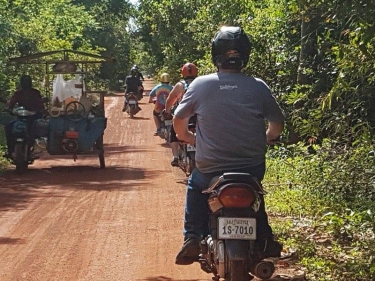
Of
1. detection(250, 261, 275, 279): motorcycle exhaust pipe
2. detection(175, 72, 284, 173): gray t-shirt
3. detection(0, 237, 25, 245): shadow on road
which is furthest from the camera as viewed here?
detection(0, 237, 25, 245): shadow on road

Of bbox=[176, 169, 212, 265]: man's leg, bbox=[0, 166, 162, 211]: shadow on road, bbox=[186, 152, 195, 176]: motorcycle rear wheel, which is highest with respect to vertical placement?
bbox=[176, 169, 212, 265]: man's leg

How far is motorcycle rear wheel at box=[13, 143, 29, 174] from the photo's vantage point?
15.8 meters

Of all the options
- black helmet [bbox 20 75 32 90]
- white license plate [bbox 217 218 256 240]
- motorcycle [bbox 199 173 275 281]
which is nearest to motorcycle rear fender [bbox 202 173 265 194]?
motorcycle [bbox 199 173 275 281]

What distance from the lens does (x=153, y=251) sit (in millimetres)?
8484

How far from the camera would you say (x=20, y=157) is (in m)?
15.8

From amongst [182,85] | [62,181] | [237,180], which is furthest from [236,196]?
[62,181]

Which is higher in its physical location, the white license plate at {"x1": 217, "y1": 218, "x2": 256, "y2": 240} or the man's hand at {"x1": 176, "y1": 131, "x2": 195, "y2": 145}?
the man's hand at {"x1": 176, "y1": 131, "x2": 195, "y2": 145}

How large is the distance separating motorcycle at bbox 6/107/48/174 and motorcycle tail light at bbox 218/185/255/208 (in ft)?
34.2

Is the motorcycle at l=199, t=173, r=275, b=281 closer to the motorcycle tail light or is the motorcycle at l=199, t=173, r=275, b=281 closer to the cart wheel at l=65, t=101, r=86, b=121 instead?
the motorcycle tail light

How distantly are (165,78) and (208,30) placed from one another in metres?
1.61

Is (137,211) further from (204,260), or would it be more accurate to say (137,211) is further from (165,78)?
(165,78)

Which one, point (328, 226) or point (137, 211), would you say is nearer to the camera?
point (328, 226)

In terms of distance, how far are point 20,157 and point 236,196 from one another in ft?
34.5

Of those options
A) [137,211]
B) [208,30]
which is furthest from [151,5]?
[137,211]
